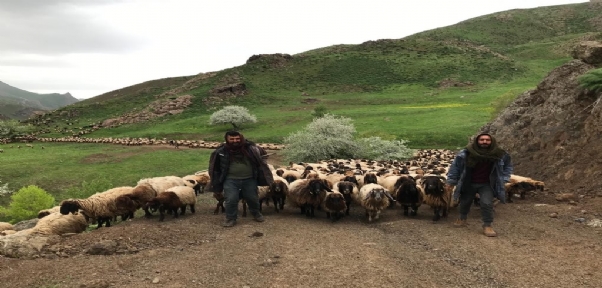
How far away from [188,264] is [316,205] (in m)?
4.50

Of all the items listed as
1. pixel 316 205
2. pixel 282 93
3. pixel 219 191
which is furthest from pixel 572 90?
pixel 282 93

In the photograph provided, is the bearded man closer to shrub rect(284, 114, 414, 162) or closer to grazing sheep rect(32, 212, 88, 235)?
grazing sheep rect(32, 212, 88, 235)

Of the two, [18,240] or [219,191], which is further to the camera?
[219,191]

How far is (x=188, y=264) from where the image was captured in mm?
6887

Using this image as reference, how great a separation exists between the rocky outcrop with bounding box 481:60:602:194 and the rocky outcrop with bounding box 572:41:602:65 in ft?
0.82

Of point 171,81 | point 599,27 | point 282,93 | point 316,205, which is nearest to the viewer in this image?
point 316,205

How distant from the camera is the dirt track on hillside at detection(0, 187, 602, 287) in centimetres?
616

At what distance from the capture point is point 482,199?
861 cm

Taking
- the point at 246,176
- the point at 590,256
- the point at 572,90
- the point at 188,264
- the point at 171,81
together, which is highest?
the point at 171,81

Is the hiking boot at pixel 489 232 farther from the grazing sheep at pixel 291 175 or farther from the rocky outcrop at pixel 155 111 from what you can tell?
the rocky outcrop at pixel 155 111

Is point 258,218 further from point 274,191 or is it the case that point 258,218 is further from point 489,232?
point 489,232

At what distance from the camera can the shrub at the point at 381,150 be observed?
24.7 meters

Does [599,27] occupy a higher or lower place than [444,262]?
higher

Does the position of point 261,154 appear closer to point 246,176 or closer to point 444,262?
point 246,176
